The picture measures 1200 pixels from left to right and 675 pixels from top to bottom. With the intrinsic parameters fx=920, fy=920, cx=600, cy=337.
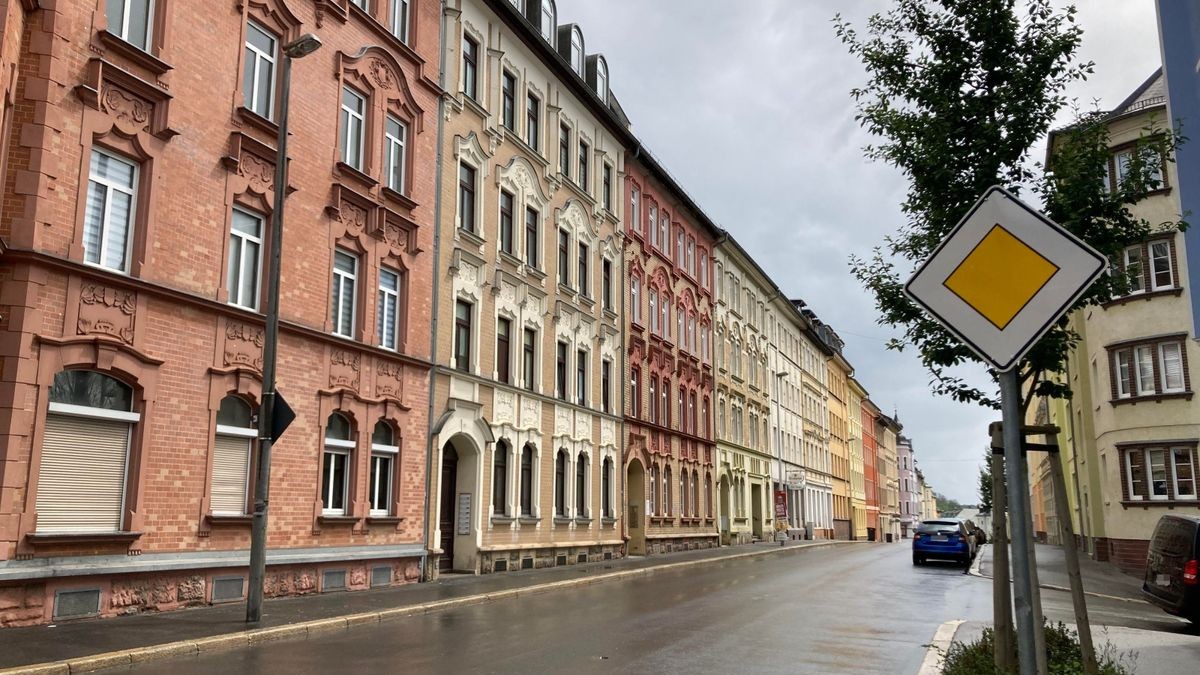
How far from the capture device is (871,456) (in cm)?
10456

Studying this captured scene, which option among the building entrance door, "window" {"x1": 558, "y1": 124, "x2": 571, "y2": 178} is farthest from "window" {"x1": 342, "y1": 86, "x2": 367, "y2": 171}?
"window" {"x1": 558, "y1": 124, "x2": 571, "y2": 178}

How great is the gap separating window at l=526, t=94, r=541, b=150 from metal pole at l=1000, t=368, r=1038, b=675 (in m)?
25.1

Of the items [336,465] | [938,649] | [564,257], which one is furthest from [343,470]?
[564,257]

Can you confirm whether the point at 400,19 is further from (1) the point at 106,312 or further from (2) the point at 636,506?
(2) the point at 636,506

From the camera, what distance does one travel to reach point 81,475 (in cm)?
1309

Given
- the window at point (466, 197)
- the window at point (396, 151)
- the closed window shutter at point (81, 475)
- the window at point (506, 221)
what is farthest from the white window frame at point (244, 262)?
the window at point (506, 221)

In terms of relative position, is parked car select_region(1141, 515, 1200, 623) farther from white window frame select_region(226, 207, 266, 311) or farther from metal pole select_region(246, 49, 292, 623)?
white window frame select_region(226, 207, 266, 311)

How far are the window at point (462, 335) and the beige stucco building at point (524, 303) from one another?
5 centimetres

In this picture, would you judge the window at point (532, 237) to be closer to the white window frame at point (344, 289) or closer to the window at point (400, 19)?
the window at point (400, 19)

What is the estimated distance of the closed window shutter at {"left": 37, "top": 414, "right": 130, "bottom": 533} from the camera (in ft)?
41.4

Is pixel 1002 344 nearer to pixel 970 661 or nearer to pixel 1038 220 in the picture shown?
pixel 1038 220

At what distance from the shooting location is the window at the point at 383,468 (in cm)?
1981

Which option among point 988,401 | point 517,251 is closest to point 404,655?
point 988,401

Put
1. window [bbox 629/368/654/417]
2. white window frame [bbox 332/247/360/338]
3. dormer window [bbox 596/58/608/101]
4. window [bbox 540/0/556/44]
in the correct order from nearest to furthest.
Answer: white window frame [bbox 332/247/360/338], window [bbox 540/0/556/44], dormer window [bbox 596/58/608/101], window [bbox 629/368/654/417]
